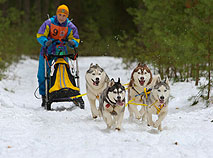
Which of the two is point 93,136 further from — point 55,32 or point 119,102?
point 55,32

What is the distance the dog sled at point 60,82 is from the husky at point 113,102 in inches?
56.3

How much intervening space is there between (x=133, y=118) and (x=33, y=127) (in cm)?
175

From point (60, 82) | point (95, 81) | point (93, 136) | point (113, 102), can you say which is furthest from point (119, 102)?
point (60, 82)

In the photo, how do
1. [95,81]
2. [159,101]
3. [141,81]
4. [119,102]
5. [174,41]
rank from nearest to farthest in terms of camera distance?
[119,102], [159,101], [141,81], [95,81], [174,41]

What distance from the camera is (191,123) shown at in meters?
5.04

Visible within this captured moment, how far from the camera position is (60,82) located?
5.95m

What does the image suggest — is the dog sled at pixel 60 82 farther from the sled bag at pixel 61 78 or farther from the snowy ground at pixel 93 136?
the snowy ground at pixel 93 136

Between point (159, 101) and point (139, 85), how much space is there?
2.63 feet

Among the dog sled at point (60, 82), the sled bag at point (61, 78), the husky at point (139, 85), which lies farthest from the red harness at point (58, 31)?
the husky at point (139, 85)

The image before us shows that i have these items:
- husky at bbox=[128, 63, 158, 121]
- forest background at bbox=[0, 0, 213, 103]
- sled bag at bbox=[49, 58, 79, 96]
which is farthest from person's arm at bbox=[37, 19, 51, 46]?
forest background at bbox=[0, 0, 213, 103]

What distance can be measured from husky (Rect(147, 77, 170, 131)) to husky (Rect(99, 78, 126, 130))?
0.47m

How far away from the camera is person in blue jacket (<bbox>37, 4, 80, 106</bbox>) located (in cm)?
603

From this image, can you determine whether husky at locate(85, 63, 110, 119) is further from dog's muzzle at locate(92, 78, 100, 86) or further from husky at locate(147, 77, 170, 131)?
husky at locate(147, 77, 170, 131)

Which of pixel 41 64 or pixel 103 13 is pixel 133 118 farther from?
pixel 103 13
